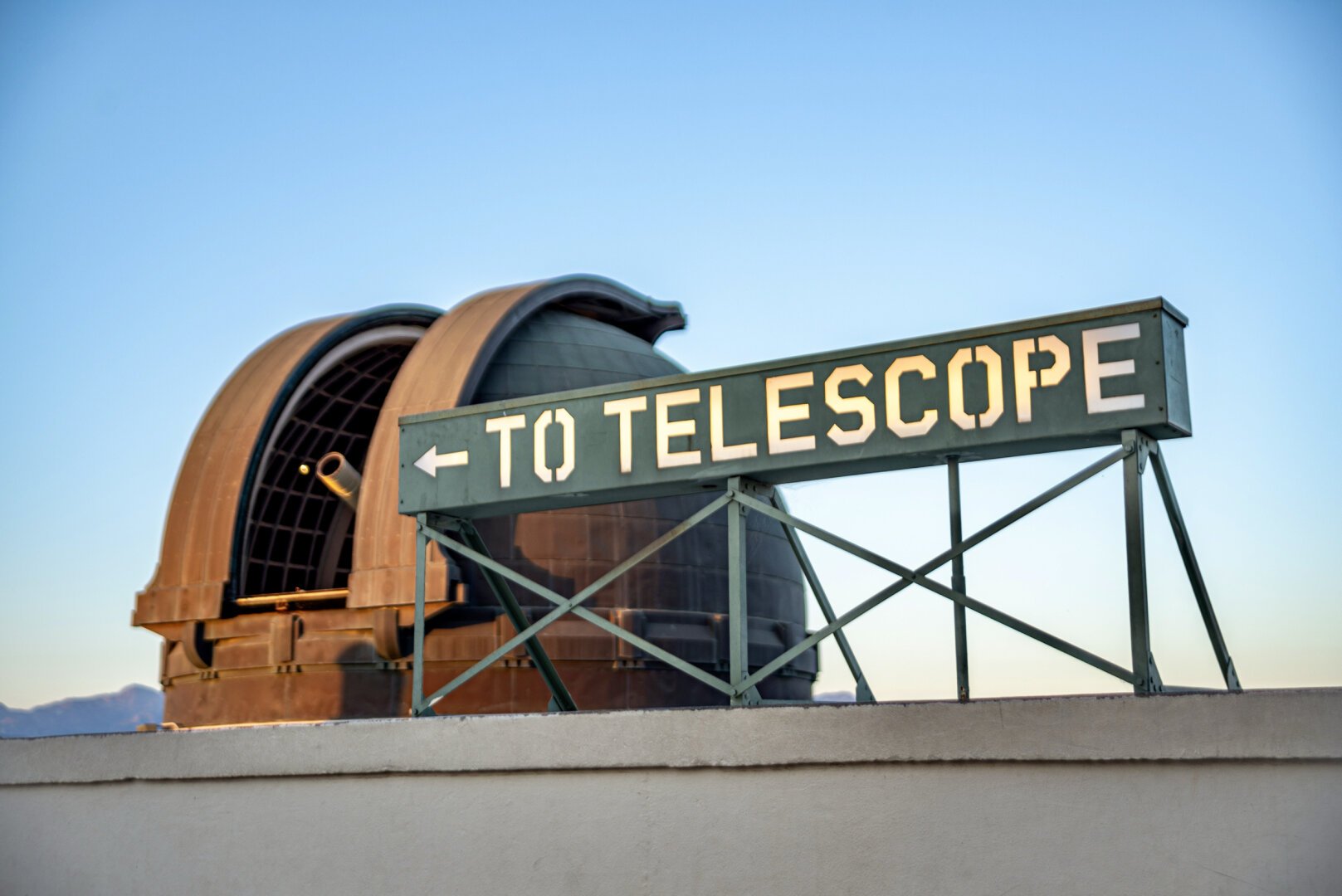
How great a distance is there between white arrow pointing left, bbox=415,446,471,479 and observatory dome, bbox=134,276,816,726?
4.72m

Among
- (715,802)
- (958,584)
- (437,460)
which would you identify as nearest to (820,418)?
(958,584)

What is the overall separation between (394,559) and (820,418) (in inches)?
332

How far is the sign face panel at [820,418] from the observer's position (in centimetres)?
1020

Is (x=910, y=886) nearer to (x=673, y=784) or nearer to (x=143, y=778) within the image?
(x=673, y=784)

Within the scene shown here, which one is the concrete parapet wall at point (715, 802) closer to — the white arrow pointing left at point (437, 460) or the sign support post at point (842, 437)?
the sign support post at point (842, 437)

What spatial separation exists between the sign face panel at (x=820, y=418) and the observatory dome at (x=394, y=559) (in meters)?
5.20

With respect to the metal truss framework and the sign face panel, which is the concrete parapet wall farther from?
the sign face panel

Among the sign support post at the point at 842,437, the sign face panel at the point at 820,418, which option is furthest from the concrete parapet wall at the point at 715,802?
the sign face panel at the point at 820,418

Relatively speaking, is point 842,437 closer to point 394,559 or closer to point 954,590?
point 954,590

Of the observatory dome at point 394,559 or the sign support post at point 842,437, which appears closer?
the sign support post at point 842,437

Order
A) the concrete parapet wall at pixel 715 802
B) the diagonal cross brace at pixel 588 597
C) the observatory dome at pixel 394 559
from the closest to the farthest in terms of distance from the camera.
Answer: the concrete parapet wall at pixel 715 802 → the diagonal cross brace at pixel 588 597 → the observatory dome at pixel 394 559

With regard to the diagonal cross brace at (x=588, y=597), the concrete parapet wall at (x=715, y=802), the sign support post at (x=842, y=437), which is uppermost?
the sign support post at (x=842, y=437)

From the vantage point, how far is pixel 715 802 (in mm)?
10008

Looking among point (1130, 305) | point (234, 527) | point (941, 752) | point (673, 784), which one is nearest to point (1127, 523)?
point (1130, 305)
